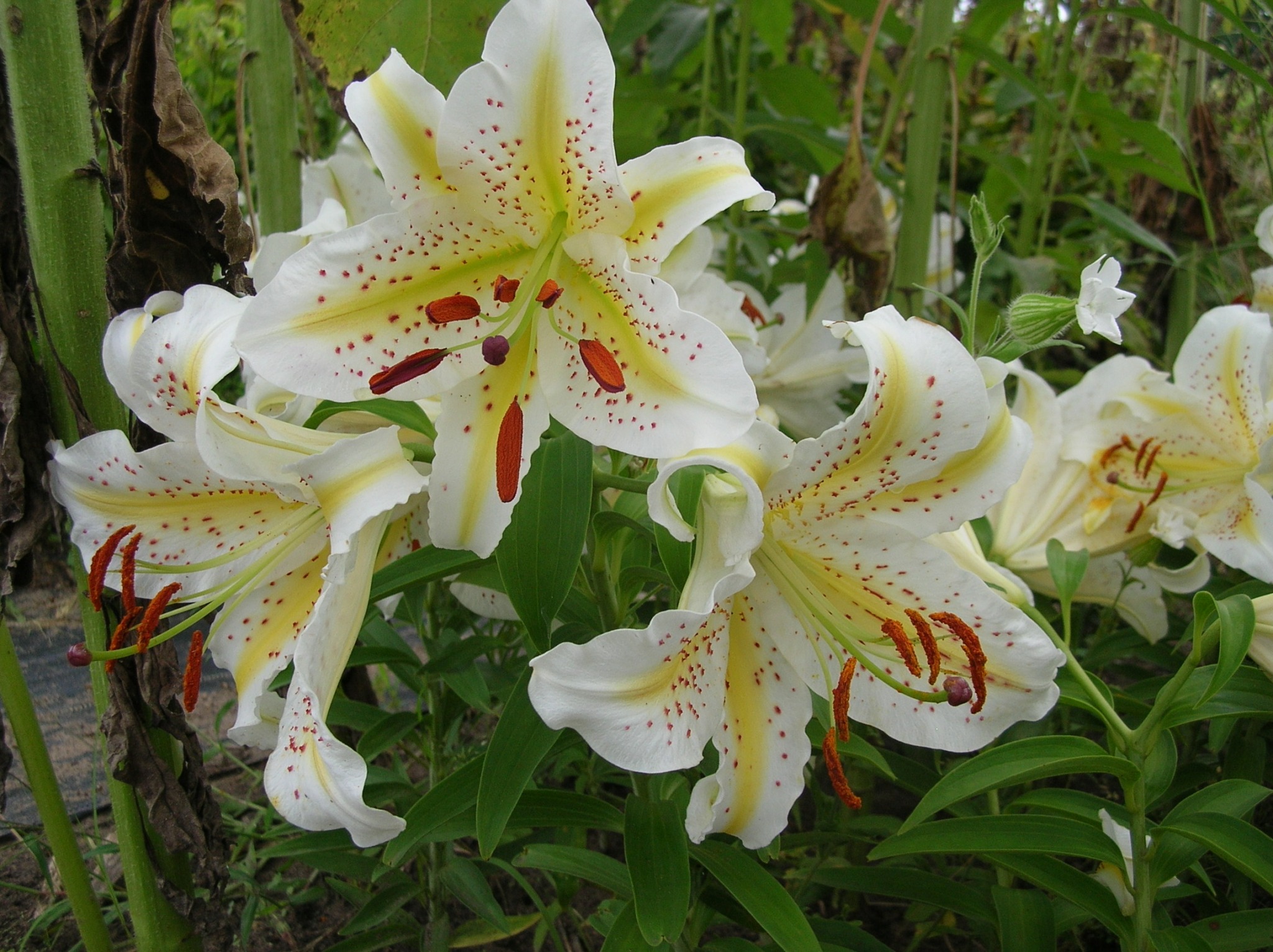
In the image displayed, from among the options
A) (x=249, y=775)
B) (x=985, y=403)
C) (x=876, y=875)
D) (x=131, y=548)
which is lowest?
(x=249, y=775)

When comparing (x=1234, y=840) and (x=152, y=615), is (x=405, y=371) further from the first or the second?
(x=1234, y=840)

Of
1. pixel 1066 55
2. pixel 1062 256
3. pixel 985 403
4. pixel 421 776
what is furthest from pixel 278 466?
pixel 1062 256

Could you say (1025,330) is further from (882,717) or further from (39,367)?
(39,367)

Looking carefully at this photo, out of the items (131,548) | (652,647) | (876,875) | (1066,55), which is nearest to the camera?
(652,647)

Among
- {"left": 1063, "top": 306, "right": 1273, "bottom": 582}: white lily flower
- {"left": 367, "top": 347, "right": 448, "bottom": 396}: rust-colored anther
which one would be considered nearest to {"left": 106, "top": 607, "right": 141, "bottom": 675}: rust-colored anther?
{"left": 367, "top": 347, "right": 448, "bottom": 396}: rust-colored anther

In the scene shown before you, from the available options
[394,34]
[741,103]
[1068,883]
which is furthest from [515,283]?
[741,103]

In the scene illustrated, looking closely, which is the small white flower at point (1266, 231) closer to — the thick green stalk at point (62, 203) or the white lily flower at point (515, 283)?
the white lily flower at point (515, 283)

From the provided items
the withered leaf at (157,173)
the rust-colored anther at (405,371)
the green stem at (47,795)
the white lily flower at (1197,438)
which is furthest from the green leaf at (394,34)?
the white lily flower at (1197,438)
